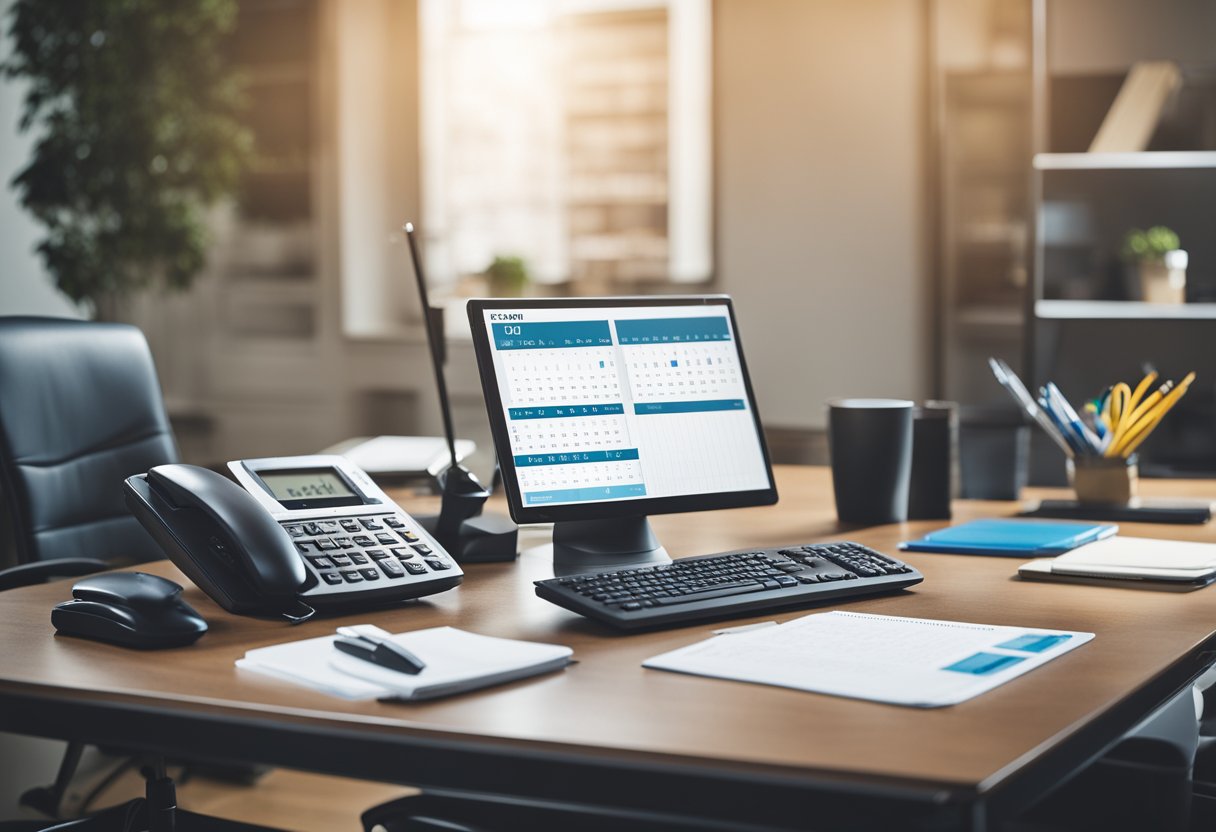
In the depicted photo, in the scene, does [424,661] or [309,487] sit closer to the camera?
[424,661]

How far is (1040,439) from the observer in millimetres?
3197

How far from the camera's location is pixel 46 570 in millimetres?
1904

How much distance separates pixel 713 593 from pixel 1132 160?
2.72 metres

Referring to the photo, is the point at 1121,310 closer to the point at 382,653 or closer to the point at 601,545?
the point at 601,545

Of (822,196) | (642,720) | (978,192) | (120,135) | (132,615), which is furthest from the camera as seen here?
(120,135)

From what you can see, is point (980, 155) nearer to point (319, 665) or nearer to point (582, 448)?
point (582, 448)

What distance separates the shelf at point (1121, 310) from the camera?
3.44 meters

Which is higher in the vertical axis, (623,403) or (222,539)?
(623,403)

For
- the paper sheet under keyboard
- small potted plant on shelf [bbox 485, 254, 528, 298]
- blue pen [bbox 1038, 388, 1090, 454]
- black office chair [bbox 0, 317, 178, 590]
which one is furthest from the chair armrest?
small potted plant on shelf [bbox 485, 254, 528, 298]

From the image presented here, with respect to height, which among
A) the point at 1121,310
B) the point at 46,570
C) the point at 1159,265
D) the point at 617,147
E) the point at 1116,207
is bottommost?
the point at 46,570

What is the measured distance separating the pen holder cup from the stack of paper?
44.4 inches

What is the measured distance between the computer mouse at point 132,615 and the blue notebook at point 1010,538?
2.92 feet

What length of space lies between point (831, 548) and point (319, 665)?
637mm

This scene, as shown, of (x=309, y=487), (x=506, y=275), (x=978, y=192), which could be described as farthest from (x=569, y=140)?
(x=309, y=487)
